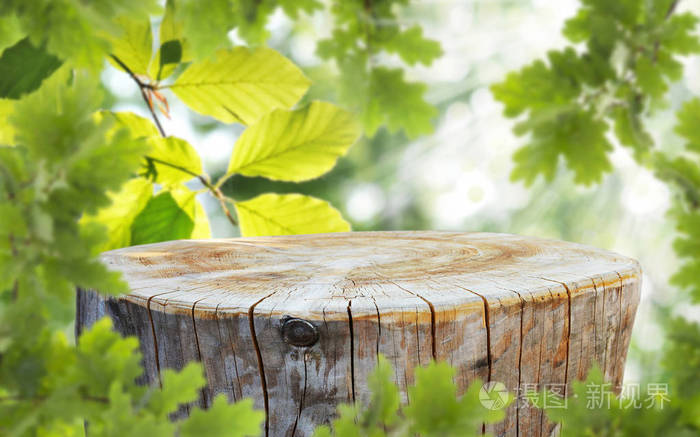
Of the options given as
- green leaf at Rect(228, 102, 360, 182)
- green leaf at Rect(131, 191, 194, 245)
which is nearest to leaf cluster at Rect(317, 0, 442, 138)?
green leaf at Rect(228, 102, 360, 182)

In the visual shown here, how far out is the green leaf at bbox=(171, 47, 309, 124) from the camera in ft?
3.43

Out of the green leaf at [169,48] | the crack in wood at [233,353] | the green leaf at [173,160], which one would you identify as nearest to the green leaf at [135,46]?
the green leaf at [169,48]

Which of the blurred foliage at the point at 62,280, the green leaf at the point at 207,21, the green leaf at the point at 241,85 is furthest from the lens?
the green leaf at the point at 241,85

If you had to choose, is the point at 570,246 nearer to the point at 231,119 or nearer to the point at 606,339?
the point at 606,339

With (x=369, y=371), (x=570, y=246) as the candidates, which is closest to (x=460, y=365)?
(x=369, y=371)

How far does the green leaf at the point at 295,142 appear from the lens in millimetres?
1134

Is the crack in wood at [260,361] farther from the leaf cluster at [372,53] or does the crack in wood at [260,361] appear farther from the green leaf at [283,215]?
the green leaf at [283,215]

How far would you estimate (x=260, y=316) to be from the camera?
0.69 meters

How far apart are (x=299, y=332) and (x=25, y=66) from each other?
22.8 inches

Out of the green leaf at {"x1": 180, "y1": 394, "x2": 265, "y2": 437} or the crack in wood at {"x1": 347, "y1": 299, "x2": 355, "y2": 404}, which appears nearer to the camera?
the green leaf at {"x1": 180, "y1": 394, "x2": 265, "y2": 437}

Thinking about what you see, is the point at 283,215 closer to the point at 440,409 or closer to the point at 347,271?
the point at 347,271

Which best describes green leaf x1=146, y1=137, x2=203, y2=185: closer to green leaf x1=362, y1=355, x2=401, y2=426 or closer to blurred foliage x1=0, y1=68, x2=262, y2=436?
blurred foliage x1=0, y1=68, x2=262, y2=436

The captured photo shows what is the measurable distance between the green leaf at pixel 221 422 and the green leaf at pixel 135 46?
83cm

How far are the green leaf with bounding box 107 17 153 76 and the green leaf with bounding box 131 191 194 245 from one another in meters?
0.27
